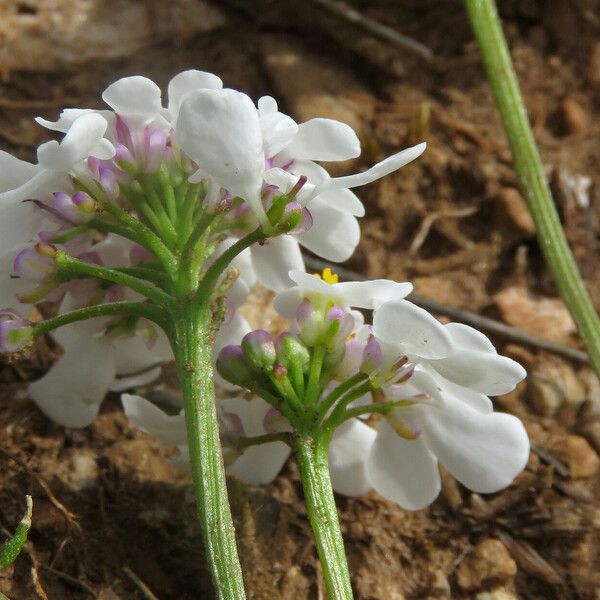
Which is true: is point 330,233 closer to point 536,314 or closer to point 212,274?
point 212,274

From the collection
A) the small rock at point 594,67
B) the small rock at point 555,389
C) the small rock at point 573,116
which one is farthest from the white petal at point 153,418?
the small rock at point 594,67

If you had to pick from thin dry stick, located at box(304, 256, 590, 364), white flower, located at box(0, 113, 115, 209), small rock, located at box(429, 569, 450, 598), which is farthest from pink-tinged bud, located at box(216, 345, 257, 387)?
thin dry stick, located at box(304, 256, 590, 364)

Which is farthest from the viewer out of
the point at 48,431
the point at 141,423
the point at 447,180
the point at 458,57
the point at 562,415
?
the point at 458,57

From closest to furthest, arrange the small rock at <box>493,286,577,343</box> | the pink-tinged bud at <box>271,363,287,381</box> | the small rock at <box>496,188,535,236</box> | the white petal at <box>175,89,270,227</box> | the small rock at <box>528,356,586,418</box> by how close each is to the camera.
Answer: the white petal at <box>175,89,270,227</box>, the pink-tinged bud at <box>271,363,287,381</box>, the small rock at <box>528,356,586,418</box>, the small rock at <box>493,286,577,343</box>, the small rock at <box>496,188,535,236</box>

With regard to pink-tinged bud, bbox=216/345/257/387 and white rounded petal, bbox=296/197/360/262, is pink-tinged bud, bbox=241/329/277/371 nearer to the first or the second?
pink-tinged bud, bbox=216/345/257/387

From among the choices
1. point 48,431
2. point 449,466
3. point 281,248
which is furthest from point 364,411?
point 48,431

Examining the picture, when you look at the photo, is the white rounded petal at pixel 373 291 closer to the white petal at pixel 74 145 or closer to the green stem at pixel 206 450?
the green stem at pixel 206 450

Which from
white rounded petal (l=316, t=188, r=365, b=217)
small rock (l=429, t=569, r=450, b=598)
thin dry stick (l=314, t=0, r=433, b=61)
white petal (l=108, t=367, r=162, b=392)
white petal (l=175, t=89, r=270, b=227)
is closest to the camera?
white petal (l=175, t=89, r=270, b=227)

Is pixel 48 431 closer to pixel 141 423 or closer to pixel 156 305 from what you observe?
pixel 141 423
